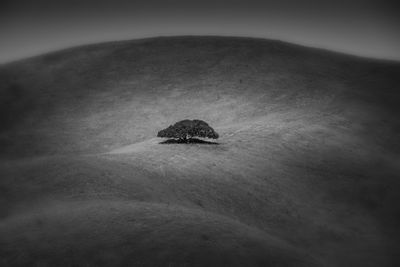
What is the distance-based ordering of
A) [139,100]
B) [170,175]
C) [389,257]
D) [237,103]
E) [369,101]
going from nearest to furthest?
[389,257], [170,175], [369,101], [237,103], [139,100]

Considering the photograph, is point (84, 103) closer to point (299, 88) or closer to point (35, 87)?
point (35, 87)

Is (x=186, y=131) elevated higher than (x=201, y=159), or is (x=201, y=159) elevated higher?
(x=186, y=131)

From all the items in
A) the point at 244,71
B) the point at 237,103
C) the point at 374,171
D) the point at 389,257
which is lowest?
the point at 389,257

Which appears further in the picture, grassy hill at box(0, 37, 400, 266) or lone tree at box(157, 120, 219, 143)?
lone tree at box(157, 120, 219, 143)

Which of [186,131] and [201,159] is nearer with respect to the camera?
[201,159]

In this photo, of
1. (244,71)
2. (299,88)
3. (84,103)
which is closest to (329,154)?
(299,88)

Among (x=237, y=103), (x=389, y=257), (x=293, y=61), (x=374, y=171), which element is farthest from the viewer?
(x=293, y=61)

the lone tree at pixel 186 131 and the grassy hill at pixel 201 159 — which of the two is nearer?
the grassy hill at pixel 201 159

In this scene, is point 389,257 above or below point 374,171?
below
